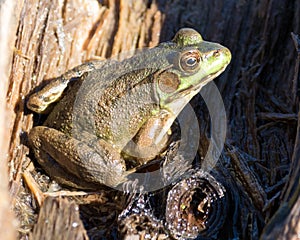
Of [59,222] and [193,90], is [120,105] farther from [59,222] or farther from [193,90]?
[59,222]

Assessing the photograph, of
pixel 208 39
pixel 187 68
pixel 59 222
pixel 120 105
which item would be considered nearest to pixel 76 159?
pixel 120 105

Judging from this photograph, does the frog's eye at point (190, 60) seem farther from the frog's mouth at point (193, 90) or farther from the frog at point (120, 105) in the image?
the frog's mouth at point (193, 90)

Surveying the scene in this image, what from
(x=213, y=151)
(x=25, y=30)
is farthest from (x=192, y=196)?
(x=25, y=30)

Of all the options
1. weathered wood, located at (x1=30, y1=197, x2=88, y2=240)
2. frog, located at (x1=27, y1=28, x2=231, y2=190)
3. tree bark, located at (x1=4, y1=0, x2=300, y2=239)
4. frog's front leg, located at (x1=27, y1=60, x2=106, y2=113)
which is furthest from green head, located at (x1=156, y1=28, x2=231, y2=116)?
weathered wood, located at (x1=30, y1=197, x2=88, y2=240)

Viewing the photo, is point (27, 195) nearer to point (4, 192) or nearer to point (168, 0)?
point (4, 192)

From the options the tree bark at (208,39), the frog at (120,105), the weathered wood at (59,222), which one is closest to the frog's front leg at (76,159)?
the frog at (120,105)

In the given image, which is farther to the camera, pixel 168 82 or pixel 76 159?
pixel 168 82
